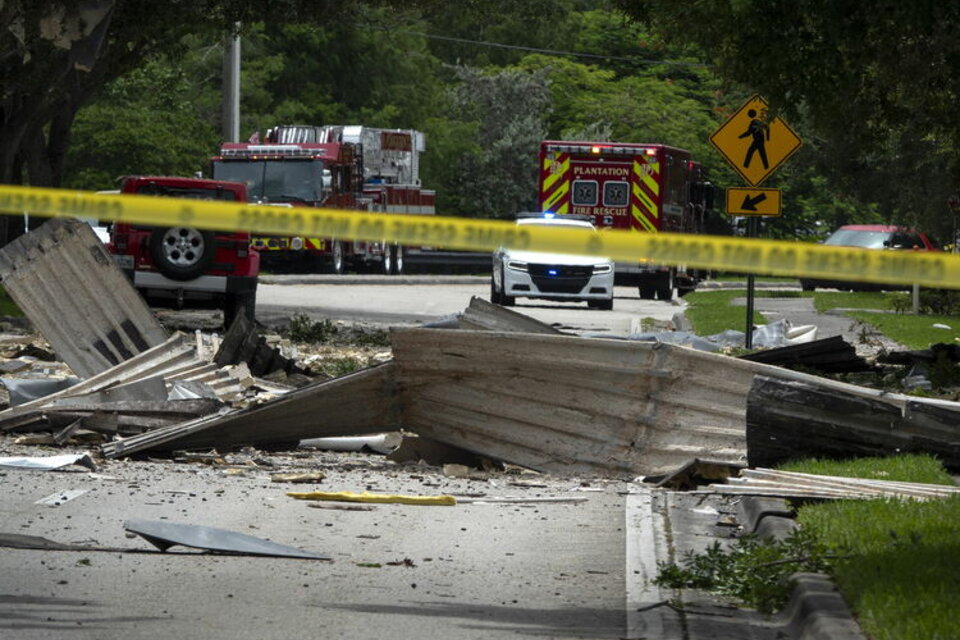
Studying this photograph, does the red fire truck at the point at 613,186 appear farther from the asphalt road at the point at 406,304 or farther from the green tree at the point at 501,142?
the green tree at the point at 501,142

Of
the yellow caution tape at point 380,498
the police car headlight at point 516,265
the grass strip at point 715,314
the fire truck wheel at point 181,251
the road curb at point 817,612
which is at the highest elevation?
the fire truck wheel at point 181,251

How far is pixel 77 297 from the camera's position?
17.5 m

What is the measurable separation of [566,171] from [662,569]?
3274 cm

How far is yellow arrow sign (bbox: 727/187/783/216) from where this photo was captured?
20.0m

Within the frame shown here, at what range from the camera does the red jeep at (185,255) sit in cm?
2381

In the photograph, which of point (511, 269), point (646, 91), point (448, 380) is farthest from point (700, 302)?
point (646, 91)

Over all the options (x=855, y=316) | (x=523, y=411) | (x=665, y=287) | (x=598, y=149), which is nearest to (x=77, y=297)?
(x=523, y=411)

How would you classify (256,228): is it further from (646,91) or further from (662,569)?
(646,91)

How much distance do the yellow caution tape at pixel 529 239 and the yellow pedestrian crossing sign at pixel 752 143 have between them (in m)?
12.9

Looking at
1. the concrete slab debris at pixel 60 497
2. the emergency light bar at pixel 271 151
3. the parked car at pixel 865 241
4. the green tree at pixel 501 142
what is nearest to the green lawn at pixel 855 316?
the parked car at pixel 865 241

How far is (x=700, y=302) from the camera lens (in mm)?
36375

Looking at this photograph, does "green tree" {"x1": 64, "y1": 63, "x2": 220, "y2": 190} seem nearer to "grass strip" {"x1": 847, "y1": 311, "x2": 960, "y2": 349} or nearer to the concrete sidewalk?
the concrete sidewalk

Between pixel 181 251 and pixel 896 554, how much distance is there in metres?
17.1

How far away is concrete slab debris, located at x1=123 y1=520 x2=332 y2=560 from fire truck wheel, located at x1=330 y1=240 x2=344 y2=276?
116 ft
